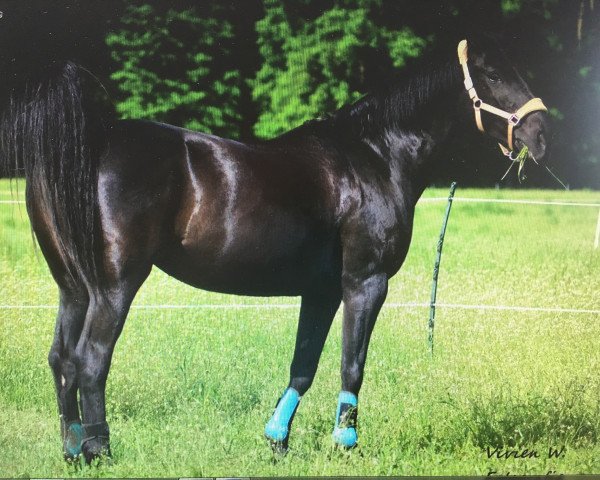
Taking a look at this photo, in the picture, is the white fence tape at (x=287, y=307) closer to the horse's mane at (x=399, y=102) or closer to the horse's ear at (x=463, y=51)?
the horse's mane at (x=399, y=102)

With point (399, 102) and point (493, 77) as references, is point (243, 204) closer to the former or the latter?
point (399, 102)

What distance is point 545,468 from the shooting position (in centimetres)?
358

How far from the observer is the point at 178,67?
12.4 feet

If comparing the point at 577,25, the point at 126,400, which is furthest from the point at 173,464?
the point at 577,25

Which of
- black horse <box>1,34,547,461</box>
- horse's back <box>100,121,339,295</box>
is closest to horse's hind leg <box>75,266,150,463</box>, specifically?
black horse <box>1,34,547,461</box>

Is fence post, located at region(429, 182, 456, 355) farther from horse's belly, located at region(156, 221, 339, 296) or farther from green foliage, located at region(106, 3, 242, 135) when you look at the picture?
A: green foliage, located at region(106, 3, 242, 135)

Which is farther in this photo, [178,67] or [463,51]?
[178,67]

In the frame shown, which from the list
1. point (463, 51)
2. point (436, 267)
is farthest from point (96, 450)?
point (463, 51)

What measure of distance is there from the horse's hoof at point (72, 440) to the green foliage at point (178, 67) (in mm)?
1512

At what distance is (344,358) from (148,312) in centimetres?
113

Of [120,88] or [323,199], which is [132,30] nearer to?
[120,88]

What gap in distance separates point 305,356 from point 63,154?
134cm

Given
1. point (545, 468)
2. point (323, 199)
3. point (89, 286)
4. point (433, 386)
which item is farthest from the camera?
point (433, 386)

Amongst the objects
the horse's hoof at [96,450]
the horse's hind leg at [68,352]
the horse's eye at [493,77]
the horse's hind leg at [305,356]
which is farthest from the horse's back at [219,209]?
the horse's eye at [493,77]
